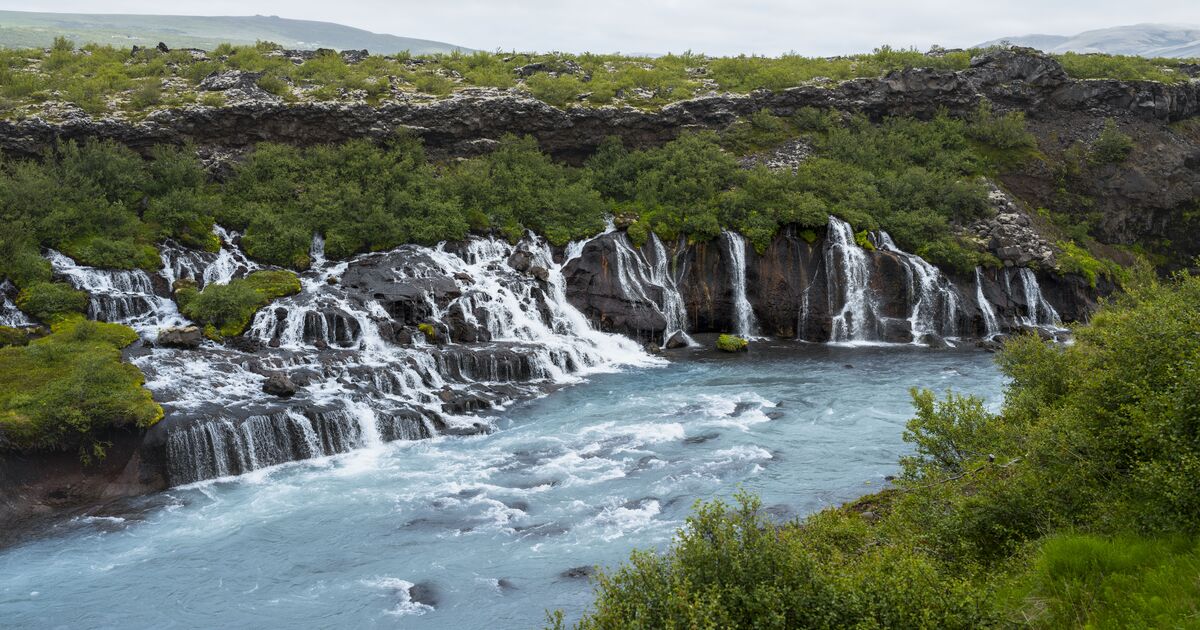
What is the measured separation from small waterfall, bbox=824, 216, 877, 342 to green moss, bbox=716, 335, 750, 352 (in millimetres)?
5861

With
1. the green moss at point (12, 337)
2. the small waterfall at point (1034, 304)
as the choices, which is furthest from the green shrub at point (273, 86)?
the small waterfall at point (1034, 304)

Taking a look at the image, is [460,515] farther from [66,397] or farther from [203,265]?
[203,265]

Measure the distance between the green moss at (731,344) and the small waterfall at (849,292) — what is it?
5.86 m

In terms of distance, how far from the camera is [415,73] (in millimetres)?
58781

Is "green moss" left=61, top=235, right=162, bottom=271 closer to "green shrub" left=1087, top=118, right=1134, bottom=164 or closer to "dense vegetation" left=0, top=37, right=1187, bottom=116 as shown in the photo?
"dense vegetation" left=0, top=37, right=1187, bottom=116

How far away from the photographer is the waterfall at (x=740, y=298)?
45.0 meters

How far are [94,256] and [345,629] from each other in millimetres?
27821

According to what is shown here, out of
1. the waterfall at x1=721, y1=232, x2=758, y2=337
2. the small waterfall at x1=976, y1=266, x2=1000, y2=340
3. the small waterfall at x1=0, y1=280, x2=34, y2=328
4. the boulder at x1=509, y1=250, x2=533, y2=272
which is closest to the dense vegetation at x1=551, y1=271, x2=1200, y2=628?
the waterfall at x1=721, y1=232, x2=758, y2=337

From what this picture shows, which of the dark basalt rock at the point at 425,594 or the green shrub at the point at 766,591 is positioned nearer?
the green shrub at the point at 766,591

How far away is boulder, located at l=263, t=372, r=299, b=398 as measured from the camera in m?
29.3

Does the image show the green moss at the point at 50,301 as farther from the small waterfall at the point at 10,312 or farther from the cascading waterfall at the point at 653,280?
the cascading waterfall at the point at 653,280

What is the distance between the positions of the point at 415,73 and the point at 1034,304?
45159 millimetres

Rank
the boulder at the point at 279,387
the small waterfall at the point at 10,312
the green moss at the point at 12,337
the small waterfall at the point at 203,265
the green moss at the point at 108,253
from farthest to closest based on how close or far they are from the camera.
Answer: the small waterfall at the point at 203,265
the green moss at the point at 108,253
the small waterfall at the point at 10,312
the green moss at the point at 12,337
the boulder at the point at 279,387

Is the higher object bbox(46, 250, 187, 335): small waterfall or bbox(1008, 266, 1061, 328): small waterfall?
bbox(46, 250, 187, 335): small waterfall
